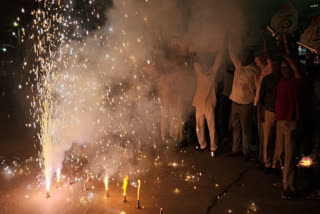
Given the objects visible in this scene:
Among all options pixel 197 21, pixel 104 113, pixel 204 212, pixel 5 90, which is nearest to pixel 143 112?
pixel 104 113

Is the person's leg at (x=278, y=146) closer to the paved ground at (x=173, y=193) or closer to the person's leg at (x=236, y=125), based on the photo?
the paved ground at (x=173, y=193)

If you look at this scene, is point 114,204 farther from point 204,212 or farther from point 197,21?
point 197,21

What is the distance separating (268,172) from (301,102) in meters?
1.45

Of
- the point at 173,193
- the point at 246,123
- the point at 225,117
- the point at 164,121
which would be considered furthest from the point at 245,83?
the point at 173,193

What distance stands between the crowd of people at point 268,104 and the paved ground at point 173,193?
1.09 feet

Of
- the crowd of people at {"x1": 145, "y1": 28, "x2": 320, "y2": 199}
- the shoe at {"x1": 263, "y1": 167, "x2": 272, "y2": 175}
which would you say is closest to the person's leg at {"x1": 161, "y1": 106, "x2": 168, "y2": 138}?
the crowd of people at {"x1": 145, "y1": 28, "x2": 320, "y2": 199}

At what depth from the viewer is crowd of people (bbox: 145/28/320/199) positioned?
361 centimetres

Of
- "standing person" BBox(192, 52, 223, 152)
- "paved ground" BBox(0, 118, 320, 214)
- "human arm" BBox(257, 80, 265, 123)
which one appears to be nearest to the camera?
"paved ground" BBox(0, 118, 320, 214)

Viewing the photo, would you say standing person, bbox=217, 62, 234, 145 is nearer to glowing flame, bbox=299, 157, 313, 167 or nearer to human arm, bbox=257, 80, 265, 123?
human arm, bbox=257, 80, 265, 123

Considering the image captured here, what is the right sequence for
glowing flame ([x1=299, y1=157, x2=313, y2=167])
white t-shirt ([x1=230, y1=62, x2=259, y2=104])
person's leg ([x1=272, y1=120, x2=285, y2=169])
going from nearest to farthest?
person's leg ([x1=272, y1=120, x2=285, y2=169]) → glowing flame ([x1=299, y1=157, x2=313, y2=167]) → white t-shirt ([x1=230, y1=62, x2=259, y2=104])

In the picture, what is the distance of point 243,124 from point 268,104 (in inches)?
33.8

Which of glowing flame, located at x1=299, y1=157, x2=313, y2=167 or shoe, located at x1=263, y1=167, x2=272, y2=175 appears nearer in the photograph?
shoe, located at x1=263, y1=167, x2=272, y2=175

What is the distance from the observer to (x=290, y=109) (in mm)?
3613

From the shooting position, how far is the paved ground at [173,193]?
11.0 feet
